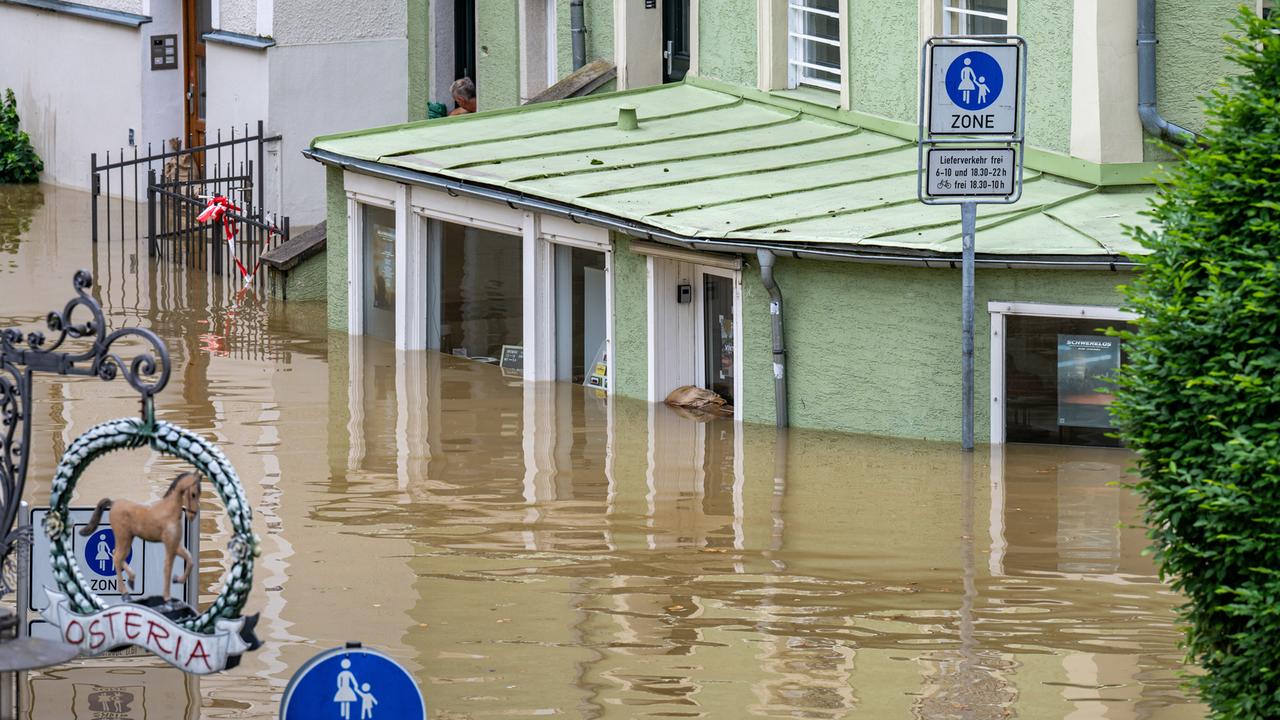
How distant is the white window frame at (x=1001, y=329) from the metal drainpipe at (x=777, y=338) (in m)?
1.53

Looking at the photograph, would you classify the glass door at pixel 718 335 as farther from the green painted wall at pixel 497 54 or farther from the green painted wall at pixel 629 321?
the green painted wall at pixel 497 54

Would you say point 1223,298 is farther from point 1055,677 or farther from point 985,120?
point 985,120

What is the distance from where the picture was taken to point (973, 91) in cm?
1383

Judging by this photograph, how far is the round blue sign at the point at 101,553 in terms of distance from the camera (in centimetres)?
754

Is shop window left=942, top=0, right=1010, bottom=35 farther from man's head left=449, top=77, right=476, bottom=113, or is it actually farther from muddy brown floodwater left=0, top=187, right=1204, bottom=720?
man's head left=449, top=77, right=476, bottom=113

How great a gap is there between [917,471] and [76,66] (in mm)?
18173

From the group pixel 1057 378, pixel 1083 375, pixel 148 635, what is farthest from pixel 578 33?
pixel 148 635

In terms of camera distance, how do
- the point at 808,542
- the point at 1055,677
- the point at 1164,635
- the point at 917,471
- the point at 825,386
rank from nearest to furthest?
1. the point at 1055,677
2. the point at 1164,635
3. the point at 808,542
4. the point at 917,471
5. the point at 825,386

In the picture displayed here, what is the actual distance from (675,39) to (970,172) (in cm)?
812

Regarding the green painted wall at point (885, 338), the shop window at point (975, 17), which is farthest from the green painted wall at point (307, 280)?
the shop window at point (975, 17)

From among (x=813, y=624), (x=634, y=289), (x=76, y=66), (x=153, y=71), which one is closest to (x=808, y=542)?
(x=813, y=624)

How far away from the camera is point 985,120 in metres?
13.8

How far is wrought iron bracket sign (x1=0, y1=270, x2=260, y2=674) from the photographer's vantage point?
6723 millimetres

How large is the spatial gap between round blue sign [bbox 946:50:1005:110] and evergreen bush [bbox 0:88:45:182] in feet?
60.8
